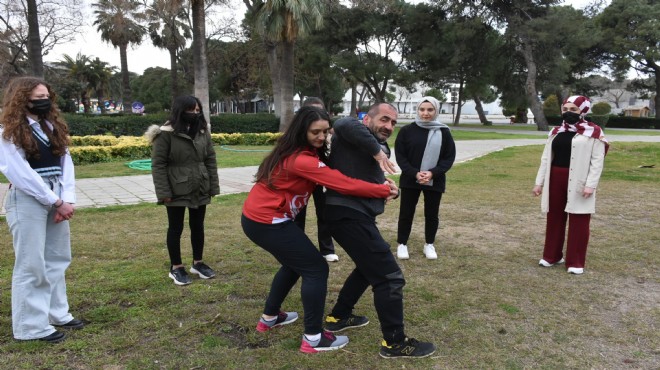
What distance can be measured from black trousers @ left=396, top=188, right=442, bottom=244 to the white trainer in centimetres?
5

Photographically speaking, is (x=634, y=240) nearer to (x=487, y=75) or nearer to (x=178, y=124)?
(x=178, y=124)

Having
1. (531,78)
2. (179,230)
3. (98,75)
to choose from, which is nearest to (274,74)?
(531,78)

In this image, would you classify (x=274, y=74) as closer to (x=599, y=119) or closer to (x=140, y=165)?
(x=140, y=165)

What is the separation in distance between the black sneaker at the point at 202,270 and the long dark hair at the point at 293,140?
1.84 m

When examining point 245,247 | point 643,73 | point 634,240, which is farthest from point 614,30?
point 245,247

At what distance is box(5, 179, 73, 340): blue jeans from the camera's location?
3.05 m

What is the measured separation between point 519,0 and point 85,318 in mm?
32863

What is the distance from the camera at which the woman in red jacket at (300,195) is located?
287cm

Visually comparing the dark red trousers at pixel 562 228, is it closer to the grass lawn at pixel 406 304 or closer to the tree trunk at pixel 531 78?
the grass lawn at pixel 406 304

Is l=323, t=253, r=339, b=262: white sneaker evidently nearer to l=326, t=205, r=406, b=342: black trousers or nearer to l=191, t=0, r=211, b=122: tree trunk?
l=326, t=205, r=406, b=342: black trousers

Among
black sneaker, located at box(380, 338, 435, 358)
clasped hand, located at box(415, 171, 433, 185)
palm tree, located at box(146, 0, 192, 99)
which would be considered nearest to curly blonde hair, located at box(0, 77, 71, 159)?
black sneaker, located at box(380, 338, 435, 358)

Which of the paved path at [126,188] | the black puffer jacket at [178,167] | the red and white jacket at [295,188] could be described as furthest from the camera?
the paved path at [126,188]

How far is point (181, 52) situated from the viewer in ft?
147

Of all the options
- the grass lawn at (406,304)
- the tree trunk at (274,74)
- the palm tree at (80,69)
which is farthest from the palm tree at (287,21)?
the palm tree at (80,69)
